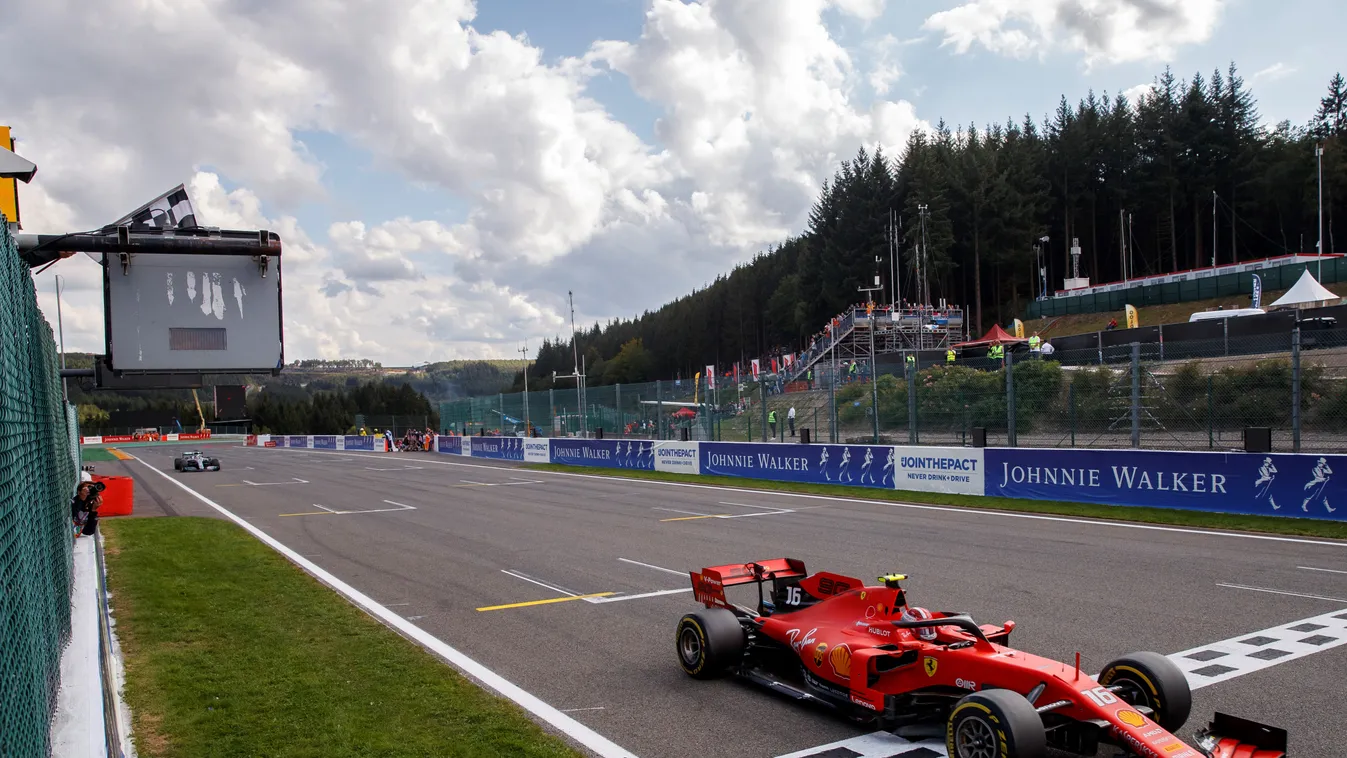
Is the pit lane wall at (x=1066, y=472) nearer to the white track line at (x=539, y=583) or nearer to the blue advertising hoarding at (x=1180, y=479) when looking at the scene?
the blue advertising hoarding at (x=1180, y=479)

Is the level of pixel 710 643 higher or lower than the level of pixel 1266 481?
lower

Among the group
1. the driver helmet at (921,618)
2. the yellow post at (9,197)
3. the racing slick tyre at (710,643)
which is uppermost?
the yellow post at (9,197)

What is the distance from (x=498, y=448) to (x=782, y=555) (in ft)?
114

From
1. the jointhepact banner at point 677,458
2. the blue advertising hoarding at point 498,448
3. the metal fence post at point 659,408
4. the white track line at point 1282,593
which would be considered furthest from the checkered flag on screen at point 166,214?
the blue advertising hoarding at point 498,448

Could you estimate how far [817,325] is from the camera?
78.8 metres

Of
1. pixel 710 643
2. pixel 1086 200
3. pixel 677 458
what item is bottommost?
pixel 677 458

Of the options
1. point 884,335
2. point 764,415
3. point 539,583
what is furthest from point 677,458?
point 884,335

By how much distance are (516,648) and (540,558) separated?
517 cm

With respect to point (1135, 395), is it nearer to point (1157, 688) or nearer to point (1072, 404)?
point (1072, 404)

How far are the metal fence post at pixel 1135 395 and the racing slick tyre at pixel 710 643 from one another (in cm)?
1464

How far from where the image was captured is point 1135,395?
19.5 meters

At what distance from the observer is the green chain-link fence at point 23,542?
3.27m

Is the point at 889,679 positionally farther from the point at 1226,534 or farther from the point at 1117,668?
the point at 1226,534

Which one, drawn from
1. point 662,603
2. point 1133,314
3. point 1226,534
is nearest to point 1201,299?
point 1133,314
